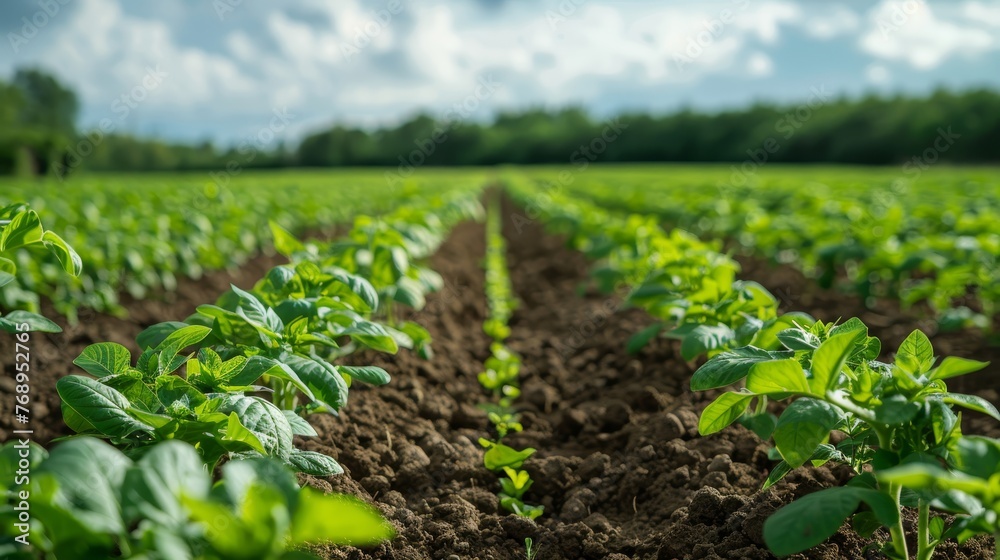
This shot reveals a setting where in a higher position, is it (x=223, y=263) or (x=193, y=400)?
(x=193, y=400)

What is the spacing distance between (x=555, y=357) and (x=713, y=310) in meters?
2.04

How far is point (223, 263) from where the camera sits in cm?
791

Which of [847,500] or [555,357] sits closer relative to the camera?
[847,500]

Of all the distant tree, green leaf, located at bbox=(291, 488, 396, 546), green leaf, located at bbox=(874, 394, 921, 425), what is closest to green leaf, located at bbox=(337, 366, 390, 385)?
green leaf, located at bbox=(291, 488, 396, 546)

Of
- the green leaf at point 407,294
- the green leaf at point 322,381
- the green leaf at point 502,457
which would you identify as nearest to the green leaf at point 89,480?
the green leaf at point 322,381

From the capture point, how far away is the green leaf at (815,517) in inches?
58.6

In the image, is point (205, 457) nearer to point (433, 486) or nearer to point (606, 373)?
point (433, 486)

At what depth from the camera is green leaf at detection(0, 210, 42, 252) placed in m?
2.09

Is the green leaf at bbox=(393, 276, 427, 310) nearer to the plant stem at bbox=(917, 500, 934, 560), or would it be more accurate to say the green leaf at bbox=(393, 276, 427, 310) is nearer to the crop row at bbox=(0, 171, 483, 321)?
the crop row at bbox=(0, 171, 483, 321)

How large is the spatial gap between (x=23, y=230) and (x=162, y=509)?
1416 mm

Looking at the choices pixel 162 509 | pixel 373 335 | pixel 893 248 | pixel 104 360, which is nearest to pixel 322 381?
pixel 373 335

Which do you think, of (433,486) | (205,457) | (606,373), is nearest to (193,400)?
(205,457)

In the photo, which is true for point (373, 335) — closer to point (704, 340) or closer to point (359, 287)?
point (359, 287)

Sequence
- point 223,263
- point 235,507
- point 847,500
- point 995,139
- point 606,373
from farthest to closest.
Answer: point 995,139 → point 223,263 → point 606,373 → point 847,500 → point 235,507
